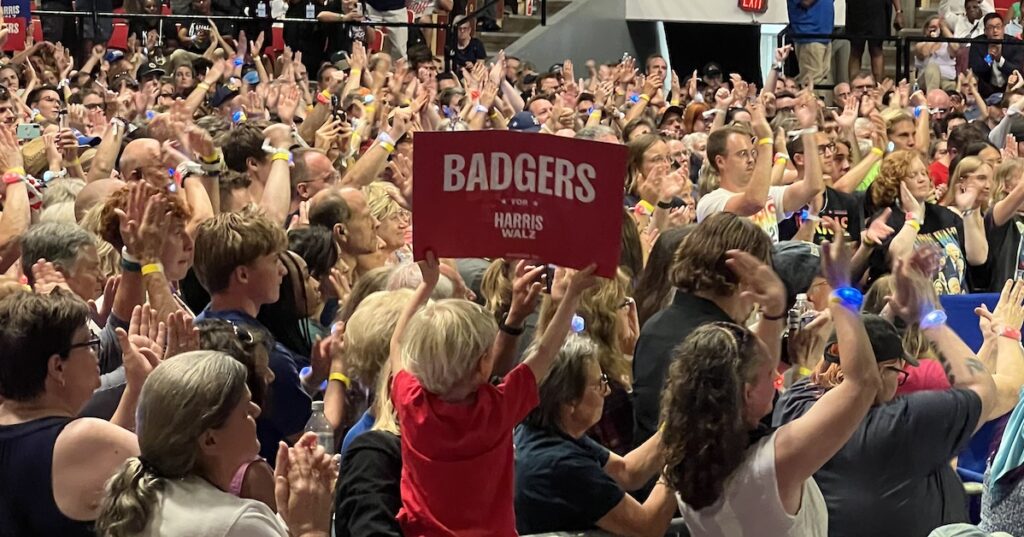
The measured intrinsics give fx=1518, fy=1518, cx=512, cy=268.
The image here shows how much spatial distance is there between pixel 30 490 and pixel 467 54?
12695mm

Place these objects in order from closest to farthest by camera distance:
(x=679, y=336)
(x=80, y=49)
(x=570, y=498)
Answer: (x=570, y=498), (x=679, y=336), (x=80, y=49)

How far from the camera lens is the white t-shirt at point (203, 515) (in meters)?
2.94

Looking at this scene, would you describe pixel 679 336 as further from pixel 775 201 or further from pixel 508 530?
pixel 775 201

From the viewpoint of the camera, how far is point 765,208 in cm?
756

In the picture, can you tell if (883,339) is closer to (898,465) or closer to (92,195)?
(898,465)

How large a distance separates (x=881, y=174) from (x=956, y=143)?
9.76 feet

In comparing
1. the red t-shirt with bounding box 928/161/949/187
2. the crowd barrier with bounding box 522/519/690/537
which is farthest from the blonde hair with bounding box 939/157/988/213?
the crowd barrier with bounding box 522/519/690/537

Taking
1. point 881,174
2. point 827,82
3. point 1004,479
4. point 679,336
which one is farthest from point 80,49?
point 1004,479

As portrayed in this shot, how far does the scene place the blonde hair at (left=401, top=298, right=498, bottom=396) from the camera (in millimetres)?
3469

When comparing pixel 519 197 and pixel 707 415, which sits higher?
pixel 519 197

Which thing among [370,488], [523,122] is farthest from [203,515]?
[523,122]

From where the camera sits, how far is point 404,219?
21.2 ft

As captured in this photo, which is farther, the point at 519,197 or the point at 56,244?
the point at 56,244

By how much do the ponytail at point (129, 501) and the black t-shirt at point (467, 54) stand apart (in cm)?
1238
